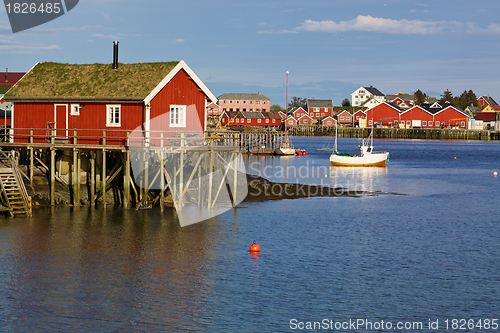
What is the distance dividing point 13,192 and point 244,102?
163264mm

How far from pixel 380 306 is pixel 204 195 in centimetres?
1912

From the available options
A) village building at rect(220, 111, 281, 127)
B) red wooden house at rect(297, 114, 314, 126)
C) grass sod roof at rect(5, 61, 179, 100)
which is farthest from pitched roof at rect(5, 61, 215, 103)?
red wooden house at rect(297, 114, 314, 126)

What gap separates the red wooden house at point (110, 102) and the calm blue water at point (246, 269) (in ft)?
16.6

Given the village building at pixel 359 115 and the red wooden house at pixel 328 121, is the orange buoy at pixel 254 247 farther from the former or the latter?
the red wooden house at pixel 328 121

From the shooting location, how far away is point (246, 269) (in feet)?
73.2

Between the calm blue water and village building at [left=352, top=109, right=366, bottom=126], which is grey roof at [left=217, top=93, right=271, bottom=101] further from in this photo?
the calm blue water

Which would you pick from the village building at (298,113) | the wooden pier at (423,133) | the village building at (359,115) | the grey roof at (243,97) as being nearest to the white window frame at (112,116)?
the wooden pier at (423,133)

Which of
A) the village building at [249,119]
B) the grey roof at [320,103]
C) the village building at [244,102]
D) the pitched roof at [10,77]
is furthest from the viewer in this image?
the grey roof at [320,103]

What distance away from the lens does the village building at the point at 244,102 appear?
190750 mm

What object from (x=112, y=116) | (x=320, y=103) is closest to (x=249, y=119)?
(x=320, y=103)

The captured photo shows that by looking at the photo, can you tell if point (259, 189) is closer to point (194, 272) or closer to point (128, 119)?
point (128, 119)

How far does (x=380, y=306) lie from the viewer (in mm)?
18641

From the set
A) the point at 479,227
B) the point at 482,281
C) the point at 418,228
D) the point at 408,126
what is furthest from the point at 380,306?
the point at 408,126

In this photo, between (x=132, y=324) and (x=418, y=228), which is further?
(x=418, y=228)
